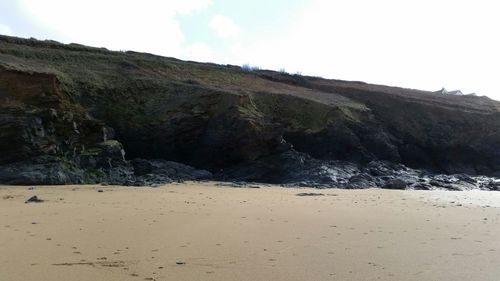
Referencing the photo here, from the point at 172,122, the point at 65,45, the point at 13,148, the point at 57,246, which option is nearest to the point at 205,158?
the point at 172,122

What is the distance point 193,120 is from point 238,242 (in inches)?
752

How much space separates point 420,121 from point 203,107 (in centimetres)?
1500

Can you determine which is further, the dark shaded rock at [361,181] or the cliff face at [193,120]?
the cliff face at [193,120]

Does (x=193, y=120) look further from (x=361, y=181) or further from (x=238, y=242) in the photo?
(x=238, y=242)

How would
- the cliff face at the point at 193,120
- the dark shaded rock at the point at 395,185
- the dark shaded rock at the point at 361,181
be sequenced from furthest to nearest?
the cliff face at the point at 193,120 → the dark shaded rock at the point at 395,185 → the dark shaded rock at the point at 361,181

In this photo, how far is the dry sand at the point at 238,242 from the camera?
539 cm

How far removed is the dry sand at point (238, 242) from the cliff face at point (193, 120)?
879cm

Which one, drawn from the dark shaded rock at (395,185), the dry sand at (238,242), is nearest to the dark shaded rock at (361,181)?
the dark shaded rock at (395,185)

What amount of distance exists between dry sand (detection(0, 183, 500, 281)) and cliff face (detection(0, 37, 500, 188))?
8.79m

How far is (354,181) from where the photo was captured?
802 inches

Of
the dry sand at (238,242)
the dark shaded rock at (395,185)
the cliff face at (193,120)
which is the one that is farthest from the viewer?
the cliff face at (193,120)

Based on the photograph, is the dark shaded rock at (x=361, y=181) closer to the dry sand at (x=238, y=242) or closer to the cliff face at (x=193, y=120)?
the cliff face at (x=193, y=120)

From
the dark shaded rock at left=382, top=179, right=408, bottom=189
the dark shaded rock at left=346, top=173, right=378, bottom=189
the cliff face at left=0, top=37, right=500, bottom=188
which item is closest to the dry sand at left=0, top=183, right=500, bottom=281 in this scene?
the dark shaded rock at left=346, top=173, right=378, bottom=189

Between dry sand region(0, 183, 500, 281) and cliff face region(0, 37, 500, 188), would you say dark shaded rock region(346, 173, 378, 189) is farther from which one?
dry sand region(0, 183, 500, 281)
